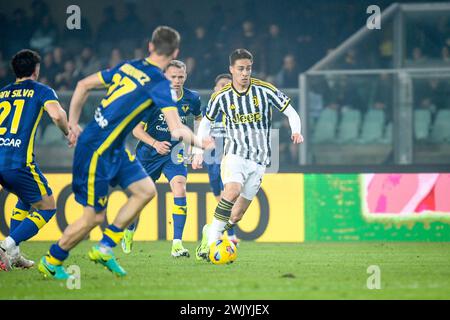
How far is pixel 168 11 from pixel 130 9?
124cm

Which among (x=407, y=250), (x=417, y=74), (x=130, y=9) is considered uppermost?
(x=130, y=9)

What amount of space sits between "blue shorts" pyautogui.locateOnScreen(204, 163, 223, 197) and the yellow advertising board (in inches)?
37.0

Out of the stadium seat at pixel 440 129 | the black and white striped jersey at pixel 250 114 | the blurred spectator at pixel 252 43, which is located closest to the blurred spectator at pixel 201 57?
the blurred spectator at pixel 252 43

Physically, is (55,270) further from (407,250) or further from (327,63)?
(327,63)

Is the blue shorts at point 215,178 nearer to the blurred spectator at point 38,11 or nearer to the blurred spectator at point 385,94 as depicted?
the blurred spectator at point 385,94

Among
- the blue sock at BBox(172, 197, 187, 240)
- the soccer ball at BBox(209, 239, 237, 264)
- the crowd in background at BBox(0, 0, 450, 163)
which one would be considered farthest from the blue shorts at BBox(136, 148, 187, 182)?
the crowd in background at BBox(0, 0, 450, 163)

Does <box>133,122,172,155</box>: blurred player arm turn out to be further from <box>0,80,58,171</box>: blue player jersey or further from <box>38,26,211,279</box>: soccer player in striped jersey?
<box>38,26,211,279</box>: soccer player in striped jersey

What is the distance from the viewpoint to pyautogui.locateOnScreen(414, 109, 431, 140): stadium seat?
13328 mm

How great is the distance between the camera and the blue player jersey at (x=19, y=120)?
9.14 metres

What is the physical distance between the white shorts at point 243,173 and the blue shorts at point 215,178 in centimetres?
193

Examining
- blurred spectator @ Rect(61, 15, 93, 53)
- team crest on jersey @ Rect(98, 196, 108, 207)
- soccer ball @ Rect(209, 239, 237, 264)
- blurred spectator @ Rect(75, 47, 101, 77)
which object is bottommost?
soccer ball @ Rect(209, 239, 237, 264)
